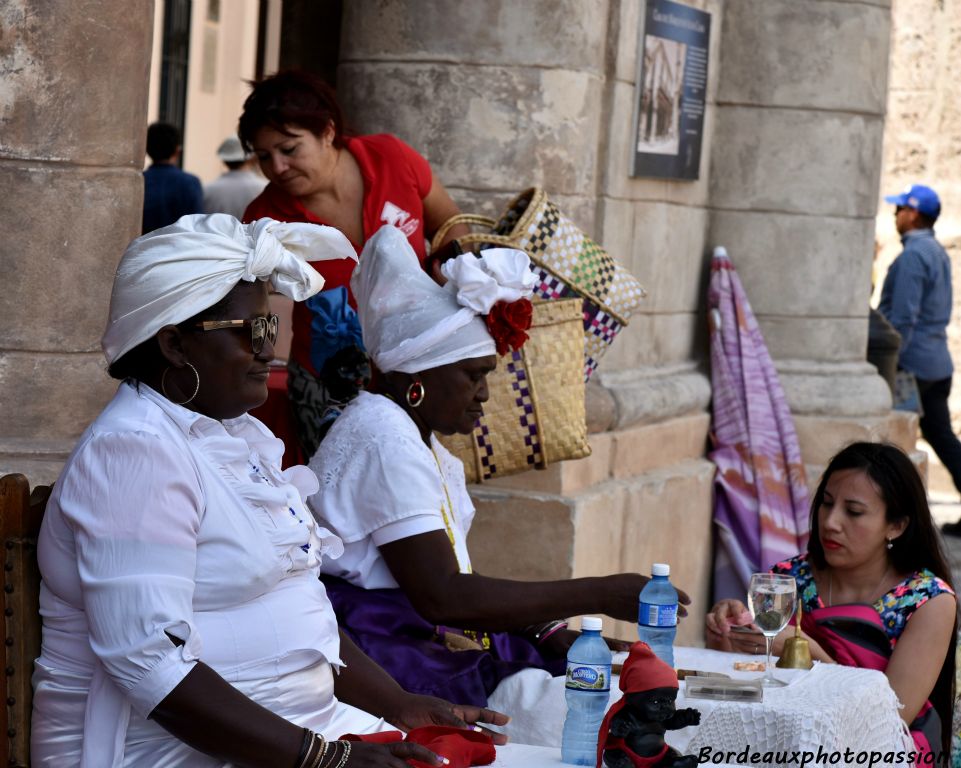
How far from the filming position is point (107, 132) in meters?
4.03

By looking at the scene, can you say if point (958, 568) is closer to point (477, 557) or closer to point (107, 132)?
point (477, 557)

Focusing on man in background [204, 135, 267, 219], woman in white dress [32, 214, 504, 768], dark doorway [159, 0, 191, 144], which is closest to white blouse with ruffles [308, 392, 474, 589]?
woman in white dress [32, 214, 504, 768]

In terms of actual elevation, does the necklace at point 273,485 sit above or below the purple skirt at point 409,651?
above

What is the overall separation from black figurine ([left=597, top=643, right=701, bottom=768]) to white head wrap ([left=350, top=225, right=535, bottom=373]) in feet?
3.97

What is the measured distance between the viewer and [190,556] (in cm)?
256

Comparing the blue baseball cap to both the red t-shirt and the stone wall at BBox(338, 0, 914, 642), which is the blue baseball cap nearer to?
the stone wall at BBox(338, 0, 914, 642)

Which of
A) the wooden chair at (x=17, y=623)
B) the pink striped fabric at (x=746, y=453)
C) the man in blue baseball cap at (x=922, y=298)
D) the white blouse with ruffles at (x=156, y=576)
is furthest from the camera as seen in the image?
the man in blue baseball cap at (x=922, y=298)

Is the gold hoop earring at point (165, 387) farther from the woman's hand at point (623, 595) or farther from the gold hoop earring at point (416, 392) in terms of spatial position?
the woman's hand at point (623, 595)

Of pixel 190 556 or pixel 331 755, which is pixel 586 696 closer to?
pixel 331 755

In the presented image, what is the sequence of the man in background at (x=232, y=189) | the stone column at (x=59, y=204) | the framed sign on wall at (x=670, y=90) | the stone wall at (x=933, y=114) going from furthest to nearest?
the stone wall at (x=933, y=114) < the man in background at (x=232, y=189) < the framed sign on wall at (x=670, y=90) < the stone column at (x=59, y=204)

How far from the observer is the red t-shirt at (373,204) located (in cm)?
462

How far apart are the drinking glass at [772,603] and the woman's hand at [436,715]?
0.70 m

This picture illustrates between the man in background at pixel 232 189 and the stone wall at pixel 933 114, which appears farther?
the stone wall at pixel 933 114

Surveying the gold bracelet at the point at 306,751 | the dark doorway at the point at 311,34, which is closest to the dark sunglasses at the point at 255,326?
the gold bracelet at the point at 306,751
